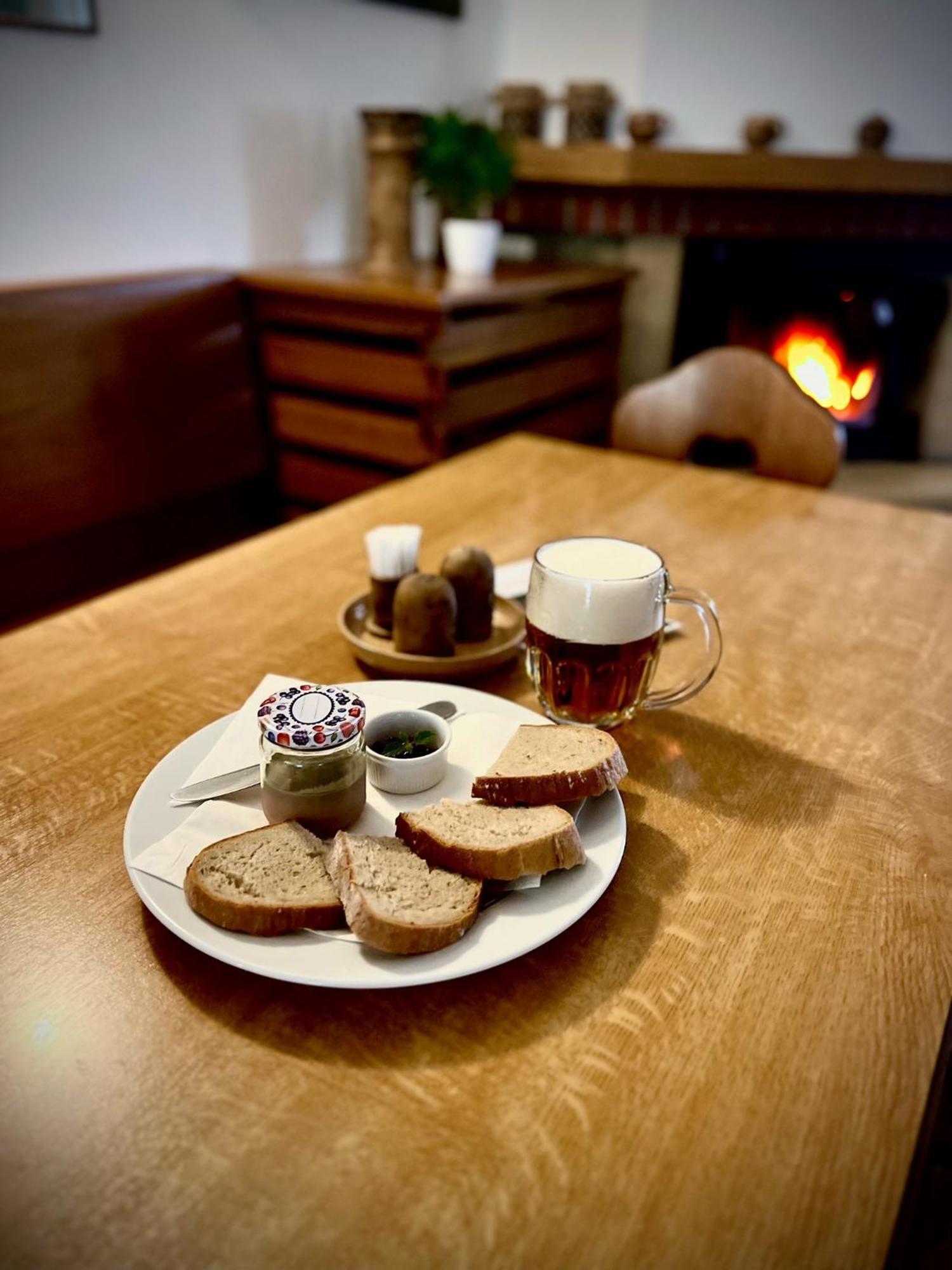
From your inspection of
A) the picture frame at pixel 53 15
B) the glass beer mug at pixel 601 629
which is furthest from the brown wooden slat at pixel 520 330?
the glass beer mug at pixel 601 629

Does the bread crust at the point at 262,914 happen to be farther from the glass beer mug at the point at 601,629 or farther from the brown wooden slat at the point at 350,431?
the brown wooden slat at the point at 350,431

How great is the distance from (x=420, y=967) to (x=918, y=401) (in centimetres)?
337

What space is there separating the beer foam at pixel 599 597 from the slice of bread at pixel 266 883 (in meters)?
0.30

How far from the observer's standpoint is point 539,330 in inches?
106

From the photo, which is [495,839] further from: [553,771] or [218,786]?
[218,786]

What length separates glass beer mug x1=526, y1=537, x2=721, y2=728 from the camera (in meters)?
0.80

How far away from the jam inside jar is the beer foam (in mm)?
228

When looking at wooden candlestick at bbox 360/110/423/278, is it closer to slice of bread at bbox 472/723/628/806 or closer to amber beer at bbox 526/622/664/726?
amber beer at bbox 526/622/664/726

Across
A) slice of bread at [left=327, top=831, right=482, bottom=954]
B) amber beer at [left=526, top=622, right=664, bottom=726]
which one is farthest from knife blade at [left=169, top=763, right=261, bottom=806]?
amber beer at [left=526, top=622, right=664, bottom=726]

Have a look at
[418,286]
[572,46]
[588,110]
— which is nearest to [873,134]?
[588,110]

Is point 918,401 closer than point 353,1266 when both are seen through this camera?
No

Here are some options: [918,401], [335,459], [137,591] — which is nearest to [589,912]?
[137,591]

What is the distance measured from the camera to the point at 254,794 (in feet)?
2.35

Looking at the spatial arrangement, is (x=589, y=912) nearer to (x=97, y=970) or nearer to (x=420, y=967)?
(x=420, y=967)
